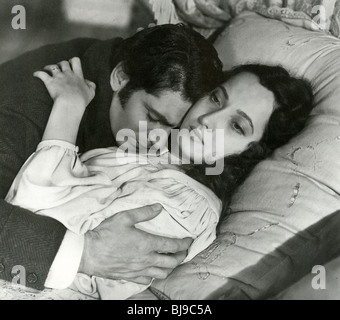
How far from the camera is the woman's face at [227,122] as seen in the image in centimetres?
89

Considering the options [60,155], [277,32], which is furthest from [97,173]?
[277,32]

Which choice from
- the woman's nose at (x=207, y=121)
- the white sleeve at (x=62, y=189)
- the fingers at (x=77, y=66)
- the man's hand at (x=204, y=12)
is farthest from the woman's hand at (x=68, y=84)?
the man's hand at (x=204, y=12)

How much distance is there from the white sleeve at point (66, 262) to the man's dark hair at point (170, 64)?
0.29 metres

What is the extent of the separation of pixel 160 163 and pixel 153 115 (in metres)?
0.10

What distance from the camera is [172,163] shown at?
88 cm

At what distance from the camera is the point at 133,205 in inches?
32.1

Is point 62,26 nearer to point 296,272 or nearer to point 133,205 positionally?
point 133,205

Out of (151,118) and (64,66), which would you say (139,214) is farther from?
(64,66)

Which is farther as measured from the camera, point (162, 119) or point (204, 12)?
point (204, 12)

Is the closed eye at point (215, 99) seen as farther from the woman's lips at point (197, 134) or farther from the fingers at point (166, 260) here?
the fingers at point (166, 260)

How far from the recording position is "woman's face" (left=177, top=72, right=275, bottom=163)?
892 millimetres

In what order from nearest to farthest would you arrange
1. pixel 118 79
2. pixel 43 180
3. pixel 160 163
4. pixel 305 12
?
pixel 43 180
pixel 160 163
pixel 118 79
pixel 305 12

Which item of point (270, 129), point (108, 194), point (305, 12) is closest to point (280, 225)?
point (270, 129)
